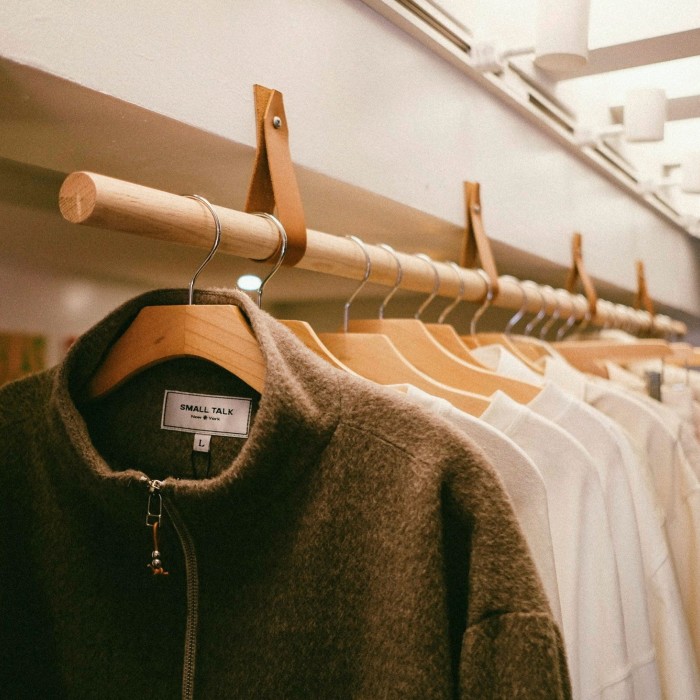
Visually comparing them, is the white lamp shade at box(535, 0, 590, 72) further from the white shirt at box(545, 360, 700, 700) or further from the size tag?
the size tag

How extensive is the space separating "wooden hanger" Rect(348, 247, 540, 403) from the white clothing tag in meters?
0.31

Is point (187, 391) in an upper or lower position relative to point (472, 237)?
lower

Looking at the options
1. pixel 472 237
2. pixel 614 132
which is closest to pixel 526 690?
pixel 472 237

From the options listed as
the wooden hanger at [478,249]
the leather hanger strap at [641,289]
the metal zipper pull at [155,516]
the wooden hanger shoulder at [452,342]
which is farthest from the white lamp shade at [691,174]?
the metal zipper pull at [155,516]

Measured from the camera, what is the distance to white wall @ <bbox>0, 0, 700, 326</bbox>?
605mm

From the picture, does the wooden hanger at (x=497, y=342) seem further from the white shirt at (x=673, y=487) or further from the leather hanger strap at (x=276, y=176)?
the leather hanger strap at (x=276, y=176)

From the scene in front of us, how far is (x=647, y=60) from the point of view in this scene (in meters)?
1.38

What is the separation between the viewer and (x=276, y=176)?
0.73 m

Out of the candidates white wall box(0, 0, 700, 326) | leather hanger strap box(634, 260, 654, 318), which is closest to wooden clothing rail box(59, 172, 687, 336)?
white wall box(0, 0, 700, 326)

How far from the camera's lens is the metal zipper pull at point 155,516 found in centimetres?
55

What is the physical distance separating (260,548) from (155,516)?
0.09 metres

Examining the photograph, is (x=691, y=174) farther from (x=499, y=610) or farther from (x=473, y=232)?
(x=499, y=610)

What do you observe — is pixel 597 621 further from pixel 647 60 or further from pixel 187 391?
pixel 647 60

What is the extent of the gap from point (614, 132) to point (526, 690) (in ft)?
4.86
